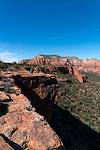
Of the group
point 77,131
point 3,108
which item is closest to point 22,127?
point 3,108

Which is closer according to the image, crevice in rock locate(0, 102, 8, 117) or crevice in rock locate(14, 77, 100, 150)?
crevice in rock locate(0, 102, 8, 117)

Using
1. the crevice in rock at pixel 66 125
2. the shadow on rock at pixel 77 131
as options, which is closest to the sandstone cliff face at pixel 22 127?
the crevice in rock at pixel 66 125

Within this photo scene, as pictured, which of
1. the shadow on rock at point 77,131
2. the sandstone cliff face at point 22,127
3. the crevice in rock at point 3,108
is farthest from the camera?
the shadow on rock at point 77,131

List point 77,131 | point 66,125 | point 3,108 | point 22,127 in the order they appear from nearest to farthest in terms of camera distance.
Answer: point 22,127 → point 3,108 → point 77,131 → point 66,125

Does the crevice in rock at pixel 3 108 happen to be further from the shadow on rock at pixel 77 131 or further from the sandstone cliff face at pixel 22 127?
the shadow on rock at pixel 77 131

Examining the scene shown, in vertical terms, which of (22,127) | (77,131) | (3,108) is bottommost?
(77,131)

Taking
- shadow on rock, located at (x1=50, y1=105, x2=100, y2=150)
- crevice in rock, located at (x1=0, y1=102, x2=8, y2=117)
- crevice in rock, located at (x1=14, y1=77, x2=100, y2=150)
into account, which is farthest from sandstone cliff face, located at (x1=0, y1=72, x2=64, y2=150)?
shadow on rock, located at (x1=50, y1=105, x2=100, y2=150)

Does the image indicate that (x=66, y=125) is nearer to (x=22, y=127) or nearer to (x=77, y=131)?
(x=77, y=131)

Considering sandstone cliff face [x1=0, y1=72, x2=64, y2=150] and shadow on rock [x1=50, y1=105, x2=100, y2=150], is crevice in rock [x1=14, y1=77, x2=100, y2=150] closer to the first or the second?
shadow on rock [x1=50, y1=105, x2=100, y2=150]

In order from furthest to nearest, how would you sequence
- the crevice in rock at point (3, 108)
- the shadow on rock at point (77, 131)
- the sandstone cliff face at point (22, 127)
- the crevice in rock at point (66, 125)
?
the shadow on rock at point (77, 131), the crevice in rock at point (66, 125), the crevice in rock at point (3, 108), the sandstone cliff face at point (22, 127)

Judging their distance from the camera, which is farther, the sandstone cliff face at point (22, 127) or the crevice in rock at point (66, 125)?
the crevice in rock at point (66, 125)

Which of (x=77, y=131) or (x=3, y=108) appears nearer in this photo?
(x=3, y=108)

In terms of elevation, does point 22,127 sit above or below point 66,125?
above

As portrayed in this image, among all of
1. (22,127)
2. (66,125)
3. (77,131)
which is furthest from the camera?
(66,125)
